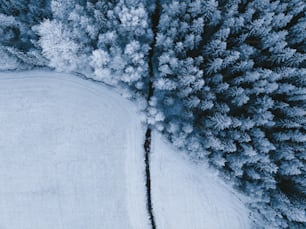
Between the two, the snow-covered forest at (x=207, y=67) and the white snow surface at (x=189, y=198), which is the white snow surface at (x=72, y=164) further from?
the snow-covered forest at (x=207, y=67)

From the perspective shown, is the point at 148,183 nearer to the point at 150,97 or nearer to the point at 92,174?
the point at 92,174

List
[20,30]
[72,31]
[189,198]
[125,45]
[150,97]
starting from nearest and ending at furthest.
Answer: [72,31]
[125,45]
[20,30]
[150,97]
[189,198]

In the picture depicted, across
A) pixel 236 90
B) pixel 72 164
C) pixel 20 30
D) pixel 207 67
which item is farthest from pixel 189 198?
pixel 20 30

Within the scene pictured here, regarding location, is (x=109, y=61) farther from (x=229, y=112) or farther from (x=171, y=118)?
(x=229, y=112)

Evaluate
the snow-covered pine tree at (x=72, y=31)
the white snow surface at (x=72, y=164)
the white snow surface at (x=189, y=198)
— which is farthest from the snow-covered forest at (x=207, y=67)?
the white snow surface at (x=72, y=164)

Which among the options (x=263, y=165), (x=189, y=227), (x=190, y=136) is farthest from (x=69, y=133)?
(x=263, y=165)
